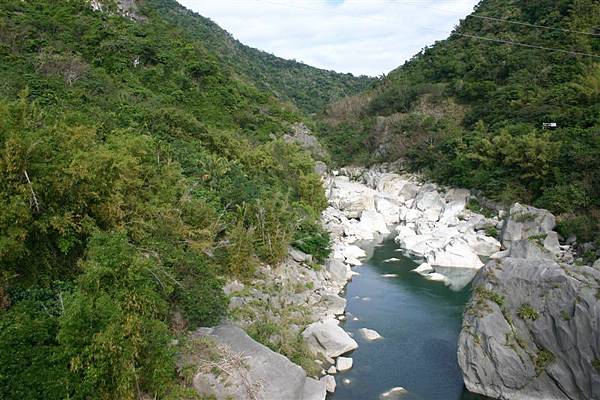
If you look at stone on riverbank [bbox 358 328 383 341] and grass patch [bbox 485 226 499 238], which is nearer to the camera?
stone on riverbank [bbox 358 328 383 341]

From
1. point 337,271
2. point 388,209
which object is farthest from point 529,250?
point 388,209

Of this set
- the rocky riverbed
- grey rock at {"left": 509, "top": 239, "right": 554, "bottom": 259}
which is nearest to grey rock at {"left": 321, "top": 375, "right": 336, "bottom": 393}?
the rocky riverbed

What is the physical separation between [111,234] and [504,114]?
36.7m

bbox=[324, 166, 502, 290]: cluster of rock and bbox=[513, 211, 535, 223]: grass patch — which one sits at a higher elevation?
bbox=[513, 211, 535, 223]: grass patch

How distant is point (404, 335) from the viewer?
1612 centimetres

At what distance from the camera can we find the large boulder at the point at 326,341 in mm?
13977

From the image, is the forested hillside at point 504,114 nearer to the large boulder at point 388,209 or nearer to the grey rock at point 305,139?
the large boulder at point 388,209

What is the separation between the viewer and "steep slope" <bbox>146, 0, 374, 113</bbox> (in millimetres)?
73750

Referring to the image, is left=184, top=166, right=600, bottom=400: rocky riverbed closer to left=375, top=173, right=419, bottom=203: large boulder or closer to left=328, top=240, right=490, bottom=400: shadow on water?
left=328, top=240, right=490, bottom=400: shadow on water

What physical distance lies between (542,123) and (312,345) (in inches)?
1071

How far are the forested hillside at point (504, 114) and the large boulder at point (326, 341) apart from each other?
14899 millimetres

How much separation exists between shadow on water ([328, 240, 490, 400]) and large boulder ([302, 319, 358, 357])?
515 millimetres

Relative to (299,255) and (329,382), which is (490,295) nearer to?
(329,382)

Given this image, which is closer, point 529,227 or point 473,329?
point 473,329
